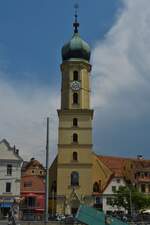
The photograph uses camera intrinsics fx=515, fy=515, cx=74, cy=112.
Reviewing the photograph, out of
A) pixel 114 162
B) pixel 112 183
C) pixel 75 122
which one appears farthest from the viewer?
pixel 114 162

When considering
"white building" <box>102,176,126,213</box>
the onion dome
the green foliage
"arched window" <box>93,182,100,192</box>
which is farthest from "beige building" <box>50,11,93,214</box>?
"arched window" <box>93,182,100,192</box>

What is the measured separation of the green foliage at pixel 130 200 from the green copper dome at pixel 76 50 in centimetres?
2386

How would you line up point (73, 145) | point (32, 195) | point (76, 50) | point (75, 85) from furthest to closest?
point (76, 50) → point (75, 85) → point (73, 145) → point (32, 195)

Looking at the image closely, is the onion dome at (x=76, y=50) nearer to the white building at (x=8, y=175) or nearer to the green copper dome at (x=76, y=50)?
the green copper dome at (x=76, y=50)

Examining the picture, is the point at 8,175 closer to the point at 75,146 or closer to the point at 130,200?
the point at 75,146

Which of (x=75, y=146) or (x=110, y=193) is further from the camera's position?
(x=110, y=193)

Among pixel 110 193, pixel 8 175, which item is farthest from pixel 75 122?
pixel 8 175

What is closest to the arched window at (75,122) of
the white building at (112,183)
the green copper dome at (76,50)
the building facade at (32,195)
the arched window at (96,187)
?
the building facade at (32,195)

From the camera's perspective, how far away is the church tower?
265ft

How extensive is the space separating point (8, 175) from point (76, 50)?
25712 mm

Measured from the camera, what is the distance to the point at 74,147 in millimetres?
81875

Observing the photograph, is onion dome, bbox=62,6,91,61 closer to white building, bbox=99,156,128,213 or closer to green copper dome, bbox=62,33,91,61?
green copper dome, bbox=62,33,91,61

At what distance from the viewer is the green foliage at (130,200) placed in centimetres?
7862

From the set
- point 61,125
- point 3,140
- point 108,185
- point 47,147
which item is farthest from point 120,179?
point 47,147
